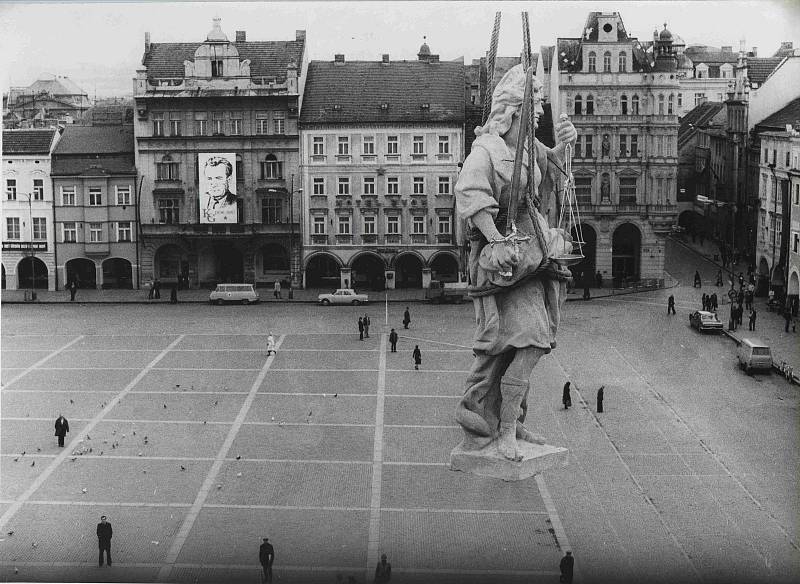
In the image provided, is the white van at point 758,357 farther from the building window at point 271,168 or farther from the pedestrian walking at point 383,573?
the building window at point 271,168

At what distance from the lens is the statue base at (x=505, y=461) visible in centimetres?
1914

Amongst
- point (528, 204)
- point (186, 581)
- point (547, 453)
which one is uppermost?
point (528, 204)

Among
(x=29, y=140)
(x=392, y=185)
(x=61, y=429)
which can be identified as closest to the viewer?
(x=61, y=429)

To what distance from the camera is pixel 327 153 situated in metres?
75.0

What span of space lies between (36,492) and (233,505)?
5.44m

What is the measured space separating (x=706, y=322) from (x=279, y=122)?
88.0 feet

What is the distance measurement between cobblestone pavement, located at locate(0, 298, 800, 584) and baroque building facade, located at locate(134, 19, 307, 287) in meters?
16.0

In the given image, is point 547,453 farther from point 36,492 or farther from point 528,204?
point 36,492

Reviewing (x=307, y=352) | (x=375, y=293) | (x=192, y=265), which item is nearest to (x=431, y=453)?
(x=307, y=352)

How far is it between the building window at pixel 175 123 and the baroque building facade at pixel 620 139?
67.4 feet

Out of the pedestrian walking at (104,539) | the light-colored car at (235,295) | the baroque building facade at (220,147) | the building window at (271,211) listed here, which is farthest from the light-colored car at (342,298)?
the pedestrian walking at (104,539)

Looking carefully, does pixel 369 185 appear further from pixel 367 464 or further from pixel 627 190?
pixel 367 464

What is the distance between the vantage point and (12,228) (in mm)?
75750

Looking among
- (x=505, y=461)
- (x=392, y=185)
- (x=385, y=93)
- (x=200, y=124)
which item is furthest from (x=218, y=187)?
(x=505, y=461)
